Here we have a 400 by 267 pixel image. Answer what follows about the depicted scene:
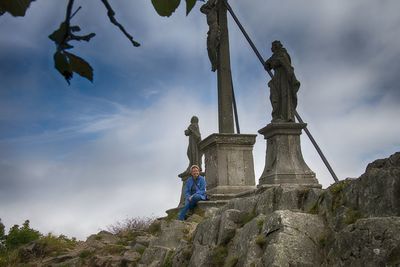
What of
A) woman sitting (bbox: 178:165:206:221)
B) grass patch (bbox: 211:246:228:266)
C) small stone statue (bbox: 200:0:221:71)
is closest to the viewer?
grass patch (bbox: 211:246:228:266)

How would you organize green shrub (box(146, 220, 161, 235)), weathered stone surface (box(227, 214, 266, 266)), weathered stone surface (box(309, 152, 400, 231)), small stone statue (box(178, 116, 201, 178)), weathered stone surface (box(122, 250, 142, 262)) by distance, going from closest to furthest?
weathered stone surface (box(309, 152, 400, 231)) < weathered stone surface (box(227, 214, 266, 266)) < weathered stone surface (box(122, 250, 142, 262)) < green shrub (box(146, 220, 161, 235)) < small stone statue (box(178, 116, 201, 178))

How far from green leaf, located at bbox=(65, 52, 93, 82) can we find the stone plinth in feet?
35.5

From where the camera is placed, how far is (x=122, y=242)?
1276 cm

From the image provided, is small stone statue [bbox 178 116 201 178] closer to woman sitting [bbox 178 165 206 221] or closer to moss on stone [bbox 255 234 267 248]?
woman sitting [bbox 178 165 206 221]

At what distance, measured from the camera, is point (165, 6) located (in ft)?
3.54

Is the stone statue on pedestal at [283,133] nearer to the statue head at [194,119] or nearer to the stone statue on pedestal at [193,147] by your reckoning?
the stone statue on pedestal at [193,147]

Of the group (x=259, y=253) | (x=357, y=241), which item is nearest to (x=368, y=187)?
(x=357, y=241)

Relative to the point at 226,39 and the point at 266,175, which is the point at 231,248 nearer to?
the point at 266,175

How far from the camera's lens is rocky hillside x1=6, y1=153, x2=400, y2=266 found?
15.5 ft

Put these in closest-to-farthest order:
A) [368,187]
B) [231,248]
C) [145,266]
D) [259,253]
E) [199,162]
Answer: [368,187]
[259,253]
[231,248]
[145,266]
[199,162]

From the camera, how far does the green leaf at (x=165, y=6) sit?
1075 mm

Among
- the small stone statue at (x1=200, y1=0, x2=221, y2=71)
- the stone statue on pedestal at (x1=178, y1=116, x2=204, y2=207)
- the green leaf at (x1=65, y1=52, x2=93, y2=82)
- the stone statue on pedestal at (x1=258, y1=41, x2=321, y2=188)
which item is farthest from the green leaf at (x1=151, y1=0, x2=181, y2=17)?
the stone statue on pedestal at (x1=178, y1=116, x2=204, y2=207)

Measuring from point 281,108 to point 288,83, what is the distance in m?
0.64

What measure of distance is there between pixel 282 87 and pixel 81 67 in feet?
37.5
